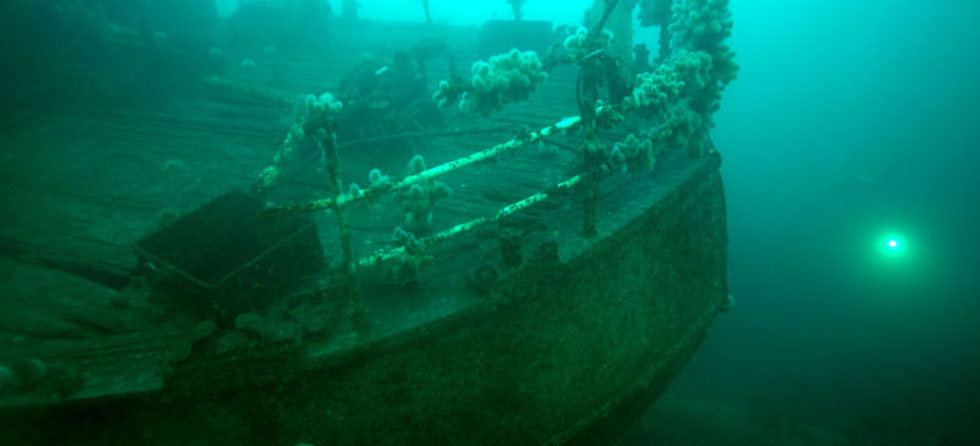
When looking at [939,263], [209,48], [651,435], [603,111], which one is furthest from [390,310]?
[939,263]

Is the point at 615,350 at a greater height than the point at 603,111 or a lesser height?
lesser

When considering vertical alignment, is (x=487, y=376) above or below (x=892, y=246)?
above

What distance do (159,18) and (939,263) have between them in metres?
25.3

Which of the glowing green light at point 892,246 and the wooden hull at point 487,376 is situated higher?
the wooden hull at point 487,376

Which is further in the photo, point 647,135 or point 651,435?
point 651,435

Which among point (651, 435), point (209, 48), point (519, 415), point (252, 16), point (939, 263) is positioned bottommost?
point (939, 263)

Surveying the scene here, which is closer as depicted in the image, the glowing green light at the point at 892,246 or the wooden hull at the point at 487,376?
the wooden hull at the point at 487,376

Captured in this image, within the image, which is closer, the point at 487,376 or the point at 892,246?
the point at 487,376

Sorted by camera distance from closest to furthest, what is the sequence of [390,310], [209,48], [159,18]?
[390,310] → [209,48] → [159,18]

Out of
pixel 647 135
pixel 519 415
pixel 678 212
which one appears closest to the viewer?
pixel 519 415

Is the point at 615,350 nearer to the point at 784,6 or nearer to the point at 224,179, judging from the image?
the point at 224,179

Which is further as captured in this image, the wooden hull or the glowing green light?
the glowing green light

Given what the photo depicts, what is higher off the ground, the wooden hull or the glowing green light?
the wooden hull

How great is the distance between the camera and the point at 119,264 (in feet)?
13.0
